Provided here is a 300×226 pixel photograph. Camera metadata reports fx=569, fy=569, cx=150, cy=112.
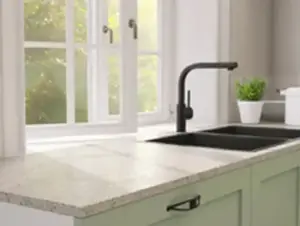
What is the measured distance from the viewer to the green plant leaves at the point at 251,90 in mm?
2842

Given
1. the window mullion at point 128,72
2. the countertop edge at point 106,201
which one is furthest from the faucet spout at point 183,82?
A: the countertop edge at point 106,201

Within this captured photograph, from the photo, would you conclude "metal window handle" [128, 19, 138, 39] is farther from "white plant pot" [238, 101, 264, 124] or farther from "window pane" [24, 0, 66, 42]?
"white plant pot" [238, 101, 264, 124]

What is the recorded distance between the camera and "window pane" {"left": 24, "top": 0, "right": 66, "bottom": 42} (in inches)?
89.4

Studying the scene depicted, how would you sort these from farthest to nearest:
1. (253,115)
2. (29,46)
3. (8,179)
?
(253,115), (29,46), (8,179)

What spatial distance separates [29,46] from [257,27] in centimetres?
140

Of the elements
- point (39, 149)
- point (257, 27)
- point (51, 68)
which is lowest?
point (39, 149)

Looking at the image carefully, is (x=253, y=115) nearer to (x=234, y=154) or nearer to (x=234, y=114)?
(x=234, y=114)

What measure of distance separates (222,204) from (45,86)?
965 millimetres

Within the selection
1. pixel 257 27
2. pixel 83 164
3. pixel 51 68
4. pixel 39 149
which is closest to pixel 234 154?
pixel 83 164

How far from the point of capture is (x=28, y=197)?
128cm

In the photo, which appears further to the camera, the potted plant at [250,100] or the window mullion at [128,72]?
the potted plant at [250,100]

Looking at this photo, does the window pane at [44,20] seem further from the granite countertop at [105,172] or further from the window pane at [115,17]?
the granite countertop at [105,172]

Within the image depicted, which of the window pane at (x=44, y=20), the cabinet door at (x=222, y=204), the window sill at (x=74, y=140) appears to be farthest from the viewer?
→ the window pane at (x=44, y=20)

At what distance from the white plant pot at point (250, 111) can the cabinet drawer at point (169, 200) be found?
41.5 inches
